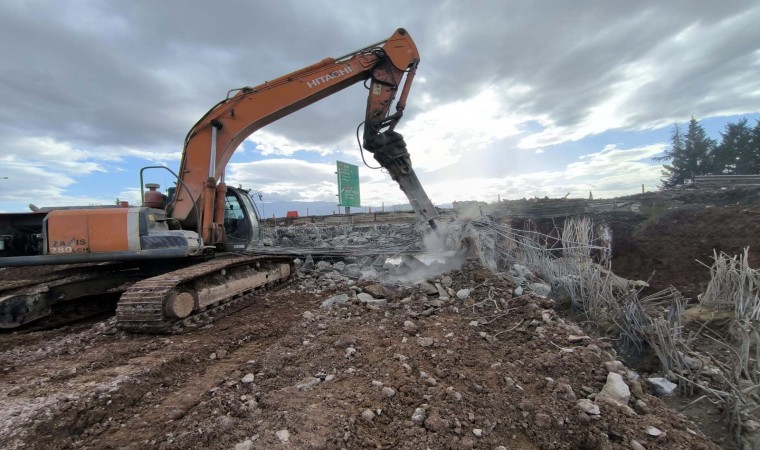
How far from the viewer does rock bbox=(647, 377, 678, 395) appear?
116 inches

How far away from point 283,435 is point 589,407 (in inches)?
69.8

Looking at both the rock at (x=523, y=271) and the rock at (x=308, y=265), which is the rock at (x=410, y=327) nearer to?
the rock at (x=523, y=271)

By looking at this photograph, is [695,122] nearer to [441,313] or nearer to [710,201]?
[710,201]

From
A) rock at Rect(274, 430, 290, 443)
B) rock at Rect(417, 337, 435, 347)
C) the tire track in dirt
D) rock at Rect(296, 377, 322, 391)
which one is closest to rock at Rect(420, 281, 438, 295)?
rock at Rect(417, 337, 435, 347)

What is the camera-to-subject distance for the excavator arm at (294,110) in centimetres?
539

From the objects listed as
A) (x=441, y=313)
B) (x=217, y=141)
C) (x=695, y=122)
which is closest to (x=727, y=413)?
(x=441, y=313)

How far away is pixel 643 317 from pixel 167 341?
4676 mm

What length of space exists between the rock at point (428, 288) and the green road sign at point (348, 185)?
19066 mm

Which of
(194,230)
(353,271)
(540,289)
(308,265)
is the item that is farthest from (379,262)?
(194,230)

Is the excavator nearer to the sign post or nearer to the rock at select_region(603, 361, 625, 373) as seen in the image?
the rock at select_region(603, 361, 625, 373)

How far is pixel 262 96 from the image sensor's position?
5.79 m

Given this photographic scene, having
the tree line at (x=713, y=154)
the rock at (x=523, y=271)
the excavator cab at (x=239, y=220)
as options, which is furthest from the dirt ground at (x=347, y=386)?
the tree line at (x=713, y=154)

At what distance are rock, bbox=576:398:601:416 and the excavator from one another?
359 cm

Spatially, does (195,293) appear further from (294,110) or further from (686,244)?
(686,244)
